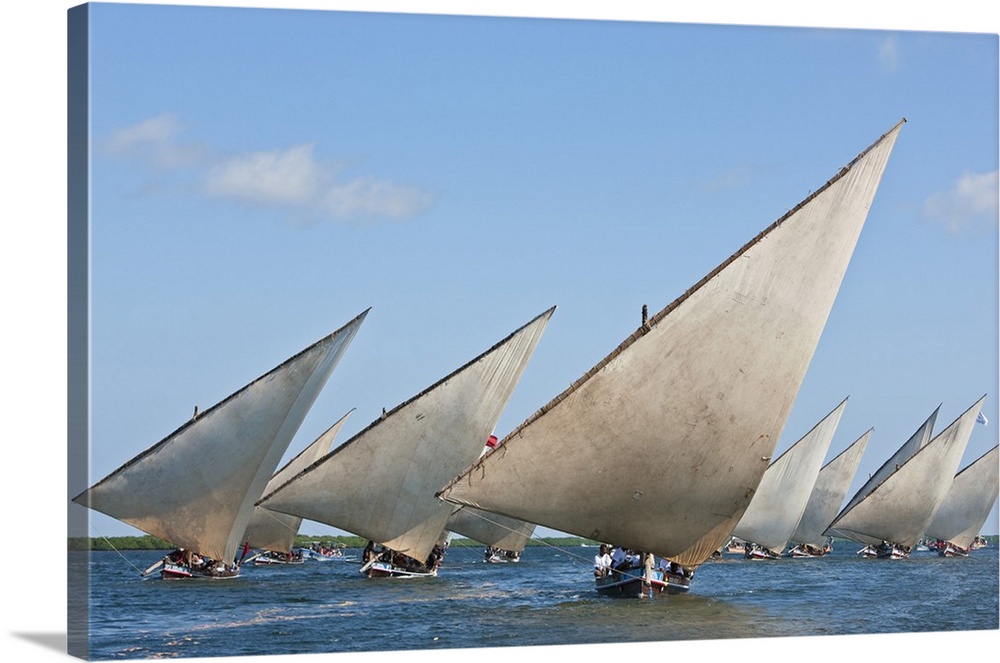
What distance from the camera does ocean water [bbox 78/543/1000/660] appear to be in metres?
18.4

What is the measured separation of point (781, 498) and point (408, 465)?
16.6 m

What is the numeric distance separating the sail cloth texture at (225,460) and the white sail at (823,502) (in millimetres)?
22444

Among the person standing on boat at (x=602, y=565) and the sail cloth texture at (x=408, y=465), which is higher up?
the sail cloth texture at (x=408, y=465)

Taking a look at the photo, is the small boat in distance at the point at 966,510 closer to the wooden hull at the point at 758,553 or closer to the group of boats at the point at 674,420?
the group of boats at the point at 674,420

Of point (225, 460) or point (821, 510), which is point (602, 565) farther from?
point (821, 510)

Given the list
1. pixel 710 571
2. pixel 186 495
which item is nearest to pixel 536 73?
pixel 186 495

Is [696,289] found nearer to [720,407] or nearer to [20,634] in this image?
[720,407]

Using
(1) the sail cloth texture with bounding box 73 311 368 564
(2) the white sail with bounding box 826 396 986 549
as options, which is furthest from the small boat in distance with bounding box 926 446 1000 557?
(1) the sail cloth texture with bounding box 73 311 368 564

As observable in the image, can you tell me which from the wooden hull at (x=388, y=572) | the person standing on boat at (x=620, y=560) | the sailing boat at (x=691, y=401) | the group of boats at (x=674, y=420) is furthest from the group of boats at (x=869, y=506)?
the sailing boat at (x=691, y=401)

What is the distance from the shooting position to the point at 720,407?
22188 mm

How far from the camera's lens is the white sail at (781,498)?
4102cm

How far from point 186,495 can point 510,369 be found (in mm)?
6035

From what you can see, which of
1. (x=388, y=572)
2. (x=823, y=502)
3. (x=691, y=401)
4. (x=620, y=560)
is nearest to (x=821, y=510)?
(x=823, y=502)

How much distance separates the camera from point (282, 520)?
44250 millimetres
